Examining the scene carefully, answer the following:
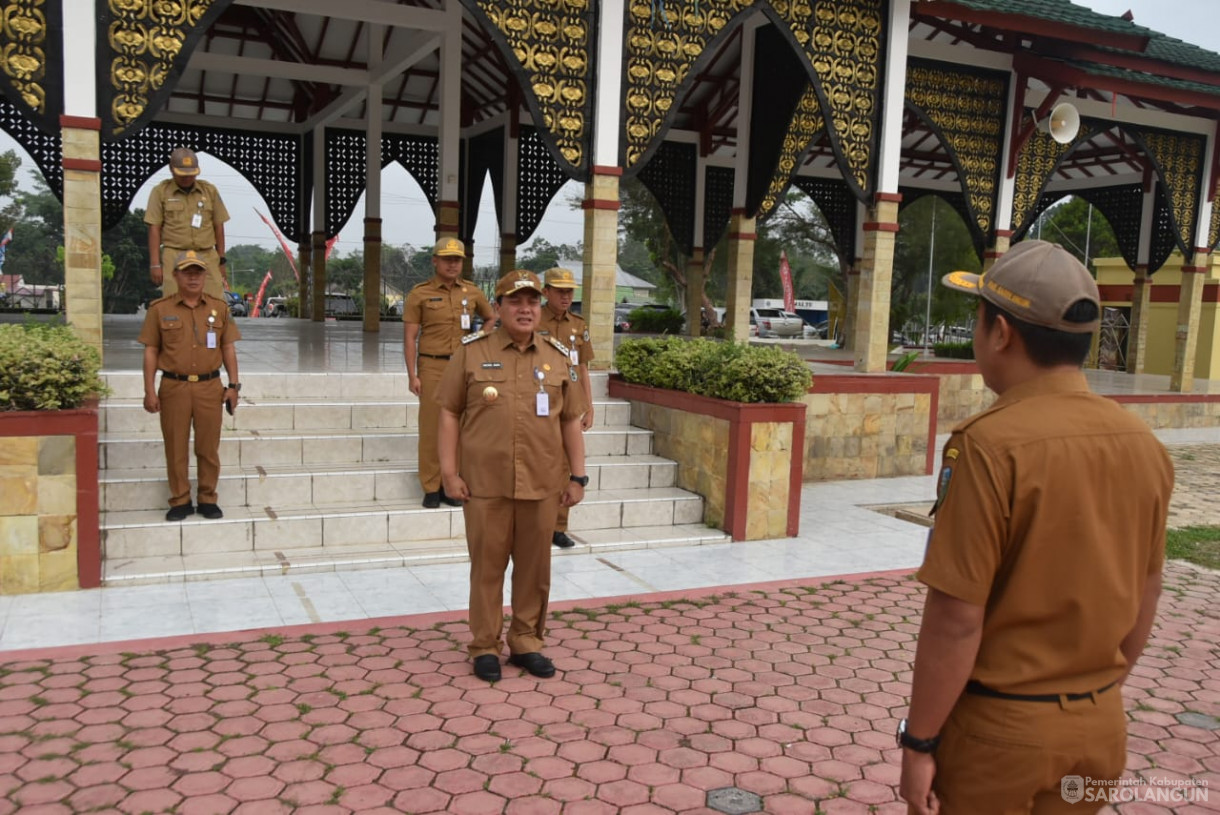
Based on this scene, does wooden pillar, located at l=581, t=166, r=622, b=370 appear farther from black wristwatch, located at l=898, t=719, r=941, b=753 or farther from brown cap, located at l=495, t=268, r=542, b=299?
black wristwatch, located at l=898, t=719, r=941, b=753

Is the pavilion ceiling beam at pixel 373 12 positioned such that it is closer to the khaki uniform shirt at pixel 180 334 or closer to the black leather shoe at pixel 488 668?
the khaki uniform shirt at pixel 180 334

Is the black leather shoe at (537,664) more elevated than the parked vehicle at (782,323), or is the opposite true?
the parked vehicle at (782,323)

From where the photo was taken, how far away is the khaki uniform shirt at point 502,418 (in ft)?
12.4

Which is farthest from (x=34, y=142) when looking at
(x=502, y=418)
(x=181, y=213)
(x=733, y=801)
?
(x=733, y=801)

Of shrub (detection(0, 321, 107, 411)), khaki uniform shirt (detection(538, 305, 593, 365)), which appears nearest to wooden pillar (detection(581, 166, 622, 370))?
khaki uniform shirt (detection(538, 305, 593, 365))

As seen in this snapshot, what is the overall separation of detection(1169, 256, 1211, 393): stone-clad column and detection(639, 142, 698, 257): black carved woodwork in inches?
320

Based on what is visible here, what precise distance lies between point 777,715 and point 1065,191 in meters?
18.3

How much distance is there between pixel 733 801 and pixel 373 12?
32.5 ft

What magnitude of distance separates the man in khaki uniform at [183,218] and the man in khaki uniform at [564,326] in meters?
2.15

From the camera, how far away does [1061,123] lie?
37.9ft

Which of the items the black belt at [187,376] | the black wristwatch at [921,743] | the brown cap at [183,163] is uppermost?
the brown cap at [183,163]

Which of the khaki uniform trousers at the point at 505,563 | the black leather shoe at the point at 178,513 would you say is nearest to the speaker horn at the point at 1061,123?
the khaki uniform trousers at the point at 505,563

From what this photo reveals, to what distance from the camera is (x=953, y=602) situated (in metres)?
1.62

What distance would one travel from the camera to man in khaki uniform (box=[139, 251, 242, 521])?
5.26 m
